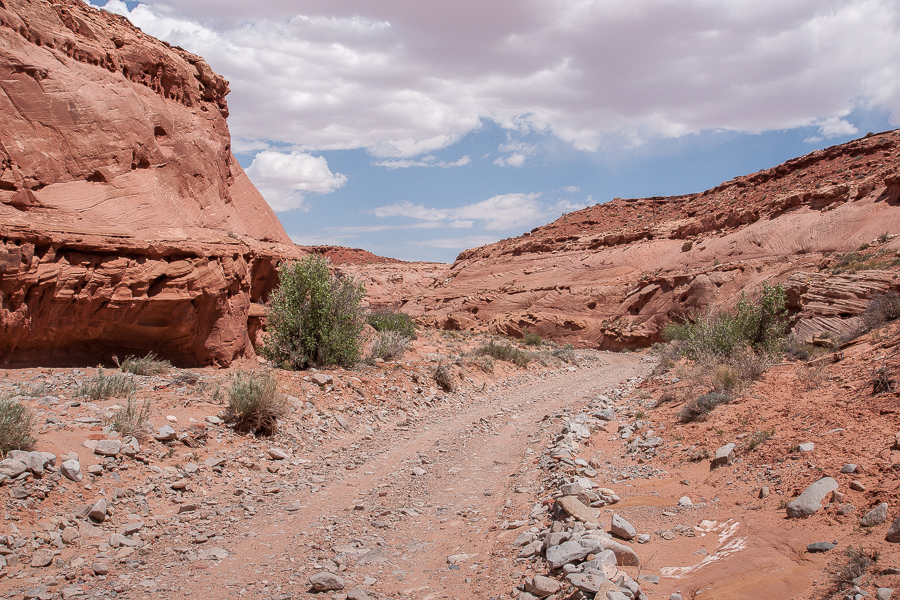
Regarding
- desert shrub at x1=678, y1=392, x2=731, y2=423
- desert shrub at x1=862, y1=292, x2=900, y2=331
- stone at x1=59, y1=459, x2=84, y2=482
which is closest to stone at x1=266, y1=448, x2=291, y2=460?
stone at x1=59, y1=459, x2=84, y2=482

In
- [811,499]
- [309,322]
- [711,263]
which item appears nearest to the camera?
[811,499]

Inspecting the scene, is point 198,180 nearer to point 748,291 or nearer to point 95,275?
point 95,275

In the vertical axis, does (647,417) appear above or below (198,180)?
below

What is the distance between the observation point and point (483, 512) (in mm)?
5969

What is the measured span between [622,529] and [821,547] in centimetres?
A: 138

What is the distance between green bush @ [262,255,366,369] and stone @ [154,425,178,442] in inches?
214

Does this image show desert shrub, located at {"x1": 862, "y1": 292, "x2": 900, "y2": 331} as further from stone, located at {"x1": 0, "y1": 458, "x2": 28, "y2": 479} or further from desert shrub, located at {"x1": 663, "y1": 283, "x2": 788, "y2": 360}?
stone, located at {"x1": 0, "y1": 458, "x2": 28, "y2": 479}

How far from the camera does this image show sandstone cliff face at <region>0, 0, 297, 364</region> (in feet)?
31.7

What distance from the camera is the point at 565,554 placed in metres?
4.05

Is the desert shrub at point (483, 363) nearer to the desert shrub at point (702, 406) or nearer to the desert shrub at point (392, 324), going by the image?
the desert shrub at point (392, 324)

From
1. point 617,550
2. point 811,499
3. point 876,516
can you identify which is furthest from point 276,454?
point 876,516

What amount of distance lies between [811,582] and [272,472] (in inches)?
247

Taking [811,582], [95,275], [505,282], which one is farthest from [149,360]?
[505,282]

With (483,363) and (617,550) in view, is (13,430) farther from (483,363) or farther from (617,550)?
(483,363)
